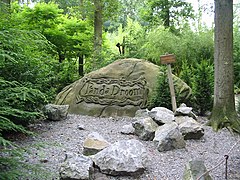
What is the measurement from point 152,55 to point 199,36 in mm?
1529

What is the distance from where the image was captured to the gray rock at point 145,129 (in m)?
3.69

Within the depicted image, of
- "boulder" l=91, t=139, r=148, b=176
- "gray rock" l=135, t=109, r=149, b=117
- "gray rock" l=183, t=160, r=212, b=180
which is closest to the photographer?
"gray rock" l=183, t=160, r=212, b=180

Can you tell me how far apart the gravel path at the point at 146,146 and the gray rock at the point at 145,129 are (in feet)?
0.31

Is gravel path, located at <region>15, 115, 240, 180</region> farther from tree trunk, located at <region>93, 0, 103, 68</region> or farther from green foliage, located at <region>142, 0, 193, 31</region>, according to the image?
green foliage, located at <region>142, 0, 193, 31</region>

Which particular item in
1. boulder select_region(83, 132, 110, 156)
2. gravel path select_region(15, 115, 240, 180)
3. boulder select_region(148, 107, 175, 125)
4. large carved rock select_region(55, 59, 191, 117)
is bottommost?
gravel path select_region(15, 115, 240, 180)

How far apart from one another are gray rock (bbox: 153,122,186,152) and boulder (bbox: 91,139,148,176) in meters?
0.58

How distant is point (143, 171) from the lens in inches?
106

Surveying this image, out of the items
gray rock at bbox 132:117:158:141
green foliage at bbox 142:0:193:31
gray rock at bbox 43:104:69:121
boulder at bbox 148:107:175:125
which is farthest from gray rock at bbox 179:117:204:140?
green foliage at bbox 142:0:193:31

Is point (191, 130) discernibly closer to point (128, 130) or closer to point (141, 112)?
point (128, 130)

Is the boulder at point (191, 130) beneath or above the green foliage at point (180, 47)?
beneath

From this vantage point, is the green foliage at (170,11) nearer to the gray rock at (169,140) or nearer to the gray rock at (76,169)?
the gray rock at (169,140)

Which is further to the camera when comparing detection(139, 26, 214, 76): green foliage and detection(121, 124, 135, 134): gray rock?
detection(139, 26, 214, 76): green foliage

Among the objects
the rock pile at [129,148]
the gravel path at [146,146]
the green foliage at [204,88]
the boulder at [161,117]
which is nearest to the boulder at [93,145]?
the rock pile at [129,148]

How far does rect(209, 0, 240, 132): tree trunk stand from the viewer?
4.33 m
